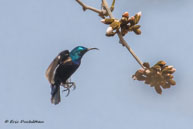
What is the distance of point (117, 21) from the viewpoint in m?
3.13

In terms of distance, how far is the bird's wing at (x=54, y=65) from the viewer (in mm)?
3375

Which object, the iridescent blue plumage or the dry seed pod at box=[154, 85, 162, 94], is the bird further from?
the dry seed pod at box=[154, 85, 162, 94]

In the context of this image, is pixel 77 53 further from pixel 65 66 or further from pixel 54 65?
pixel 54 65

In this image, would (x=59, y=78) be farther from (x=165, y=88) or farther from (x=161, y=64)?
(x=165, y=88)

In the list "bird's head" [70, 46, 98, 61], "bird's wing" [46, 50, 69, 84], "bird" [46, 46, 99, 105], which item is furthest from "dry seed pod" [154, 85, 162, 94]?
"bird's head" [70, 46, 98, 61]

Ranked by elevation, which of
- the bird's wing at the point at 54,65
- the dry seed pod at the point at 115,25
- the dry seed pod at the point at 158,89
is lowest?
the dry seed pod at the point at 158,89

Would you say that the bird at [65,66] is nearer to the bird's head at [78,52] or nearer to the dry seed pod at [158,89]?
the bird's head at [78,52]

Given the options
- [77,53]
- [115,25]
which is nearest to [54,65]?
[77,53]

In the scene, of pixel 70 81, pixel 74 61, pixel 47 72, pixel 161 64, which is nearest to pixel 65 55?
pixel 74 61

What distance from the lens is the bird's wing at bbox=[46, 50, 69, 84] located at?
133 inches

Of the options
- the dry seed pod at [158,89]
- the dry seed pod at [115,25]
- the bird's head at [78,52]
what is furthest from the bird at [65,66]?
the dry seed pod at [158,89]

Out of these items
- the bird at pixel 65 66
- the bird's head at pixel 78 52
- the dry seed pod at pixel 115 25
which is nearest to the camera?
the dry seed pod at pixel 115 25

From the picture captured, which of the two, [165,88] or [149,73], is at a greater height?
[149,73]

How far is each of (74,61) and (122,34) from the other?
1183 millimetres
